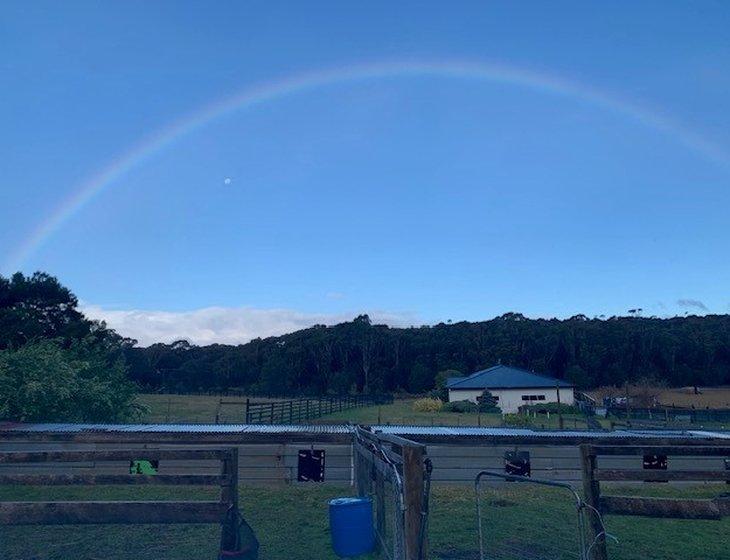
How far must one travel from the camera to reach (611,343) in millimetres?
94562

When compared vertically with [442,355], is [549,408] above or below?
below

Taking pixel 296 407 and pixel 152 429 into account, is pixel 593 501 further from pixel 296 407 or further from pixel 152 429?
pixel 296 407

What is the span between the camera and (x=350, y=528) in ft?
26.6

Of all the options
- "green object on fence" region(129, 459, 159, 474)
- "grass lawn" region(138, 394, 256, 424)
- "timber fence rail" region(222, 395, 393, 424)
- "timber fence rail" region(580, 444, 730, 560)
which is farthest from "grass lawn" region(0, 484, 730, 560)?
"grass lawn" region(138, 394, 256, 424)

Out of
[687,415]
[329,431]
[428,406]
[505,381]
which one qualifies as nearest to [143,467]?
[329,431]

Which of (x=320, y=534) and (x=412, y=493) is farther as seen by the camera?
(x=320, y=534)

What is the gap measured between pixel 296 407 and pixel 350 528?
33.2m

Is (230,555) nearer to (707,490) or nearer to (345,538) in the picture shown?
(345,538)

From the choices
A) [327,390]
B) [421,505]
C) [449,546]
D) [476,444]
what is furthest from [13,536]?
[327,390]

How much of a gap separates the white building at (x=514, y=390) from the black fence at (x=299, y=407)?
9.76 meters

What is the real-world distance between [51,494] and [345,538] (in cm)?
902

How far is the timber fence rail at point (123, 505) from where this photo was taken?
6184 millimetres

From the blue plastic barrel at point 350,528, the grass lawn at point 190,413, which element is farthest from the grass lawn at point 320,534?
the grass lawn at point 190,413

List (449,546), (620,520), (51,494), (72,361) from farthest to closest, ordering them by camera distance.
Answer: (72,361), (51,494), (620,520), (449,546)
